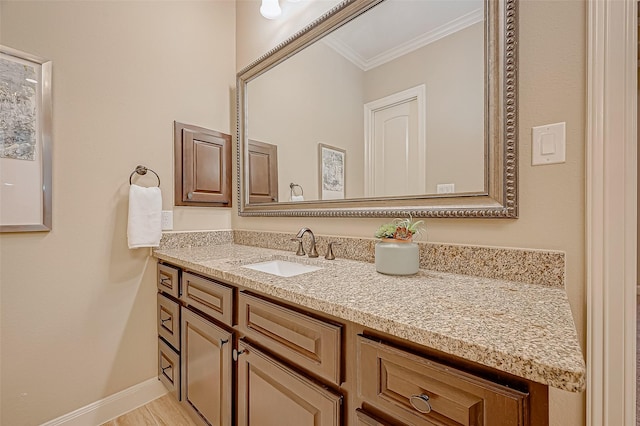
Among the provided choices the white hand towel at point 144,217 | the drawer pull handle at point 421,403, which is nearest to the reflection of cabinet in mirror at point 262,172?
the white hand towel at point 144,217

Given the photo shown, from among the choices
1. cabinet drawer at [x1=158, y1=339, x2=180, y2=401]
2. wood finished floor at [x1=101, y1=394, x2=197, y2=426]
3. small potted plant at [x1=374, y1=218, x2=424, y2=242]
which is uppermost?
small potted plant at [x1=374, y1=218, x2=424, y2=242]

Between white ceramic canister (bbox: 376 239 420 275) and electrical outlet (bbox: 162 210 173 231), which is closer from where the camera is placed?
white ceramic canister (bbox: 376 239 420 275)

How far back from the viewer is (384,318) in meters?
0.62

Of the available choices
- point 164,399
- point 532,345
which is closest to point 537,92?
point 532,345

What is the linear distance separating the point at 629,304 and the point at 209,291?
4.51ft

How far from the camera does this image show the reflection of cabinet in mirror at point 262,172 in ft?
6.13

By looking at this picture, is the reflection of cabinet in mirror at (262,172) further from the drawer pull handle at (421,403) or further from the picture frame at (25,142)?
the drawer pull handle at (421,403)

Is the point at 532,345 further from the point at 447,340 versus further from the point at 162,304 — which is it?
the point at 162,304

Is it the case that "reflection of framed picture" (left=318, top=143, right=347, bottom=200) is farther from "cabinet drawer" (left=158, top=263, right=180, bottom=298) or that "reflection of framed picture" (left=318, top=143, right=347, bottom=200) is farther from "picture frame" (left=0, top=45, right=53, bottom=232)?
"picture frame" (left=0, top=45, right=53, bottom=232)

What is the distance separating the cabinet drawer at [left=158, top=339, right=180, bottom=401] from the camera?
1514mm

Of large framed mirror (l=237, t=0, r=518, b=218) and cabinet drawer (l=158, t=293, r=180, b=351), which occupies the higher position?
large framed mirror (l=237, t=0, r=518, b=218)

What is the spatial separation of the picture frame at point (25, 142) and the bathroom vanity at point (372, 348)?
0.76 metres

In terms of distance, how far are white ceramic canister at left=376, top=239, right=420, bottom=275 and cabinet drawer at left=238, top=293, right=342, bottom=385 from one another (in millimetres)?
364

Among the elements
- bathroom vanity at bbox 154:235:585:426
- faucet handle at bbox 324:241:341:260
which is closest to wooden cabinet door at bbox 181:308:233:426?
bathroom vanity at bbox 154:235:585:426
